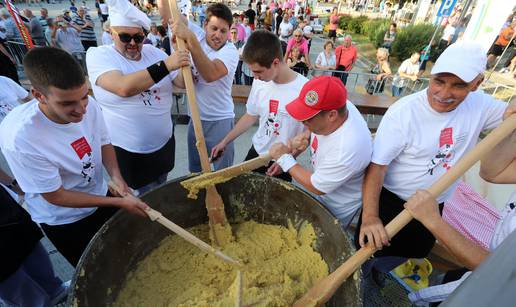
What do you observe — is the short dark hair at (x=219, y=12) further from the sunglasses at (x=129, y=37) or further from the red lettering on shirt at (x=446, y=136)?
the red lettering on shirt at (x=446, y=136)

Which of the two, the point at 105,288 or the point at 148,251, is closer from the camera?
the point at 105,288

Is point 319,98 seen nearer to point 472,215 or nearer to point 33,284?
point 33,284

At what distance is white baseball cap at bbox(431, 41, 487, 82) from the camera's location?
5.04 ft

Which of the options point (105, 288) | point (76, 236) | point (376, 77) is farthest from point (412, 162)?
point (376, 77)

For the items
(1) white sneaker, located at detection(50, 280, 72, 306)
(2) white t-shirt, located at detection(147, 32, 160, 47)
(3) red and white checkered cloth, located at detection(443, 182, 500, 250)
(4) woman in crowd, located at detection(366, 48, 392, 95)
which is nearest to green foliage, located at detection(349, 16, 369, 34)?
(4) woman in crowd, located at detection(366, 48, 392, 95)

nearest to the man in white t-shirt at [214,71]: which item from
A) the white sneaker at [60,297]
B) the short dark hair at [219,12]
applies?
the short dark hair at [219,12]

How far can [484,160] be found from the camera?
1812 mm

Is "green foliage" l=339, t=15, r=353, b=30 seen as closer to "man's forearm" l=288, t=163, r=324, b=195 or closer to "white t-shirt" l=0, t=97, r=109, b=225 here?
A: "man's forearm" l=288, t=163, r=324, b=195

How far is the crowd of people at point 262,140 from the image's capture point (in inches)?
59.2

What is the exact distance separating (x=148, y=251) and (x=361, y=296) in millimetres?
1563

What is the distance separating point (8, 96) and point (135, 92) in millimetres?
1679

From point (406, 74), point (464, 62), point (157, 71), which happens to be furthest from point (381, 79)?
point (157, 71)

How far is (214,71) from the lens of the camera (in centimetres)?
249

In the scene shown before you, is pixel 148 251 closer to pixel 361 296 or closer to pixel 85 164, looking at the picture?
pixel 85 164
